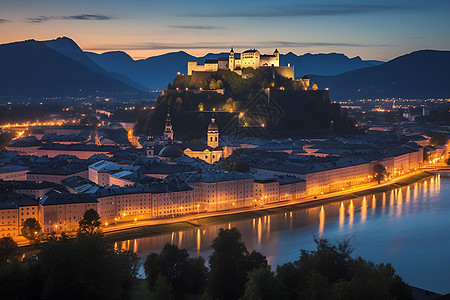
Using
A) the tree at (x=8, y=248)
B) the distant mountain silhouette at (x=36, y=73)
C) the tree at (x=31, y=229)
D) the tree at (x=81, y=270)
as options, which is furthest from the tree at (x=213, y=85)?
the distant mountain silhouette at (x=36, y=73)

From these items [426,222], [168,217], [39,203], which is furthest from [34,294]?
[426,222]

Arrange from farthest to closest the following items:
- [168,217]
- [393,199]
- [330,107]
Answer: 1. [330,107]
2. [393,199]
3. [168,217]

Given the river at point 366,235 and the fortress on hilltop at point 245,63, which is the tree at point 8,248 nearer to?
the river at point 366,235

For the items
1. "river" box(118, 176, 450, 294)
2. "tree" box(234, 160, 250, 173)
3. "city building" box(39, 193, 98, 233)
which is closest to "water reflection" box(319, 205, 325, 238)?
"river" box(118, 176, 450, 294)

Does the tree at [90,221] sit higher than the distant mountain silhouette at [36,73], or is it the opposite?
the distant mountain silhouette at [36,73]

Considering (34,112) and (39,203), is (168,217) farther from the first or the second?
(34,112)

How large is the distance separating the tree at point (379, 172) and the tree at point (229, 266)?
16.8m

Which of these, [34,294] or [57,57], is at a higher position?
[57,57]

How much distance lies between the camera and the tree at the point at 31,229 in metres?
17.7

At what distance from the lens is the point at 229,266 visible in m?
14.0

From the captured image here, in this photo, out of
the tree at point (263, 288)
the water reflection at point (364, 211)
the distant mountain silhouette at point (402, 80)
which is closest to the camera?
the tree at point (263, 288)

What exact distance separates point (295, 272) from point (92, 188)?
10.1m

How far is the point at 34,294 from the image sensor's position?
12.3 meters

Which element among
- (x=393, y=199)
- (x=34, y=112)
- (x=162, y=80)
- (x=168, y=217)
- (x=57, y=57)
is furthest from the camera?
(x=162, y=80)
